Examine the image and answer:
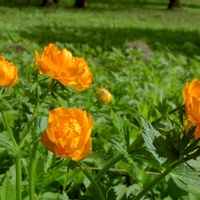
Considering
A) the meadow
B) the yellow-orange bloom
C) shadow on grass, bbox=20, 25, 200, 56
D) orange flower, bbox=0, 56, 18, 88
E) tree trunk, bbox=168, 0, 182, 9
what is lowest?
tree trunk, bbox=168, 0, 182, 9

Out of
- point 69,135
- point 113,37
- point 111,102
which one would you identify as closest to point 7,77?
point 69,135

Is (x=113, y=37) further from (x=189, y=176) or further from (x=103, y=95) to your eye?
(x=189, y=176)

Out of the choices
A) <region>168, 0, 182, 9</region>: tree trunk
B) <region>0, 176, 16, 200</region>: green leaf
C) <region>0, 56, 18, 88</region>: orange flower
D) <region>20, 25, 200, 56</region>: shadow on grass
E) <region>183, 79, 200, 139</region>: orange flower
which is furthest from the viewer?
<region>168, 0, 182, 9</region>: tree trunk

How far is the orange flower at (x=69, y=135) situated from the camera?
0.68m

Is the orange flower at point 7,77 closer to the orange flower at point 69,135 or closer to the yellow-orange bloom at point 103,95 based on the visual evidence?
the orange flower at point 69,135

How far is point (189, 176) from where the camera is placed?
28.9 inches

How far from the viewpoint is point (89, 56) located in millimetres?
3992

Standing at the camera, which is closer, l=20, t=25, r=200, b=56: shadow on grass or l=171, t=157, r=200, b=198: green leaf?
l=171, t=157, r=200, b=198: green leaf

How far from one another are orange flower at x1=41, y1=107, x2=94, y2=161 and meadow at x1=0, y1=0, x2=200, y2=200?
6cm

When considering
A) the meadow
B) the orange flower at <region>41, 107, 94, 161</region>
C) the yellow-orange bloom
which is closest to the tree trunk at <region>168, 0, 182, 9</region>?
the meadow

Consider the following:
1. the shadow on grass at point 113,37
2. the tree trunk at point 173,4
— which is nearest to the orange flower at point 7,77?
the shadow on grass at point 113,37

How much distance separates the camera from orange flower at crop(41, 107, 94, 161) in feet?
2.22

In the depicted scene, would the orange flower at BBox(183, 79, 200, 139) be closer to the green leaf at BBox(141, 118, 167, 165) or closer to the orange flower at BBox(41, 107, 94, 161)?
the green leaf at BBox(141, 118, 167, 165)

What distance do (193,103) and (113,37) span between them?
556cm
